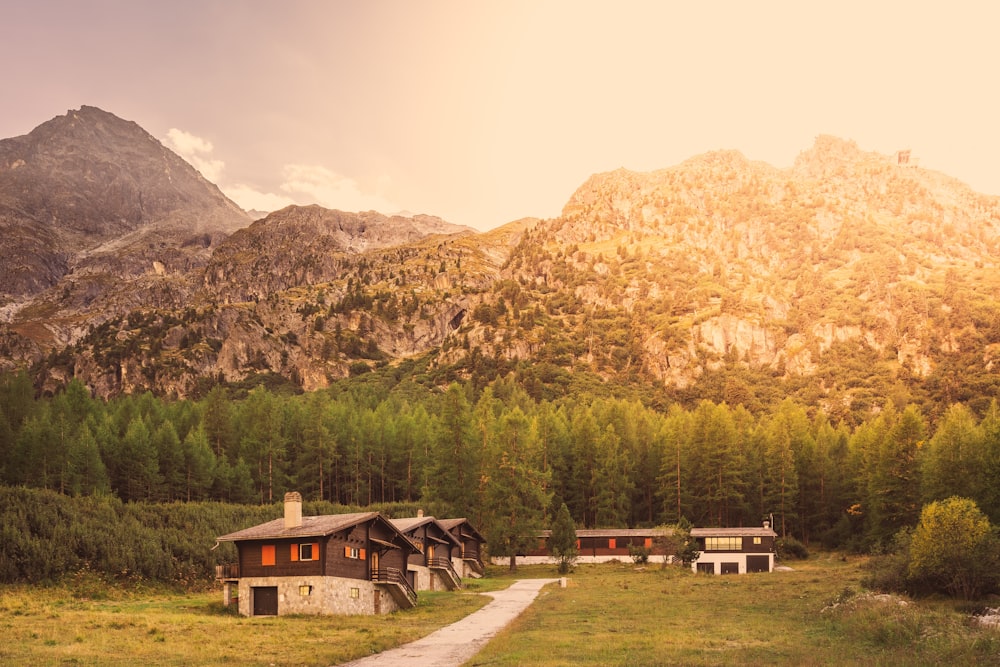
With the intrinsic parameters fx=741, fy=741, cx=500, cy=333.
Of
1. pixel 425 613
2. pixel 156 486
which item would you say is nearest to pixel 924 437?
pixel 425 613

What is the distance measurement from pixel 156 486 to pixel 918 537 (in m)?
82.4

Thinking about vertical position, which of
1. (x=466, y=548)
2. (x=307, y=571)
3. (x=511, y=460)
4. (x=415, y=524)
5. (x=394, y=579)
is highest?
(x=511, y=460)

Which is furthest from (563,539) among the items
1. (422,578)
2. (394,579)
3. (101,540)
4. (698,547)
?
(101,540)

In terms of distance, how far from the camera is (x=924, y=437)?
84625 millimetres

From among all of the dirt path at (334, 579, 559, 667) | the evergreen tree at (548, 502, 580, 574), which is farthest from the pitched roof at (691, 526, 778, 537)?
the dirt path at (334, 579, 559, 667)

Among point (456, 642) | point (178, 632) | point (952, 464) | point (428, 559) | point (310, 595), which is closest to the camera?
point (456, 642)

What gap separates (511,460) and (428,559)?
758 inches

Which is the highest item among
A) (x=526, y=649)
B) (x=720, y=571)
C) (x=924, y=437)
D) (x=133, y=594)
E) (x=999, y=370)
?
(x=999, y=370)

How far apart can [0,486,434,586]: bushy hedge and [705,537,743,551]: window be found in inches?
2142

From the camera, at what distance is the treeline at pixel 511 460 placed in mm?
83062

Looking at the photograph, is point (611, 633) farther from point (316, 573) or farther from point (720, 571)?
point (720, 571)

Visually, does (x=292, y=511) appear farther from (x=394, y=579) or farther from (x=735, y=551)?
(x=735, y=551)

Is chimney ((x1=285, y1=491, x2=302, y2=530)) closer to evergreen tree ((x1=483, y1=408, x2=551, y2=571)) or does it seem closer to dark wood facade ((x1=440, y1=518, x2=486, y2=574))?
dark wood facade ((x1=440, y1=518, x2=486, y2=574))

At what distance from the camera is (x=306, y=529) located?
46812mm
